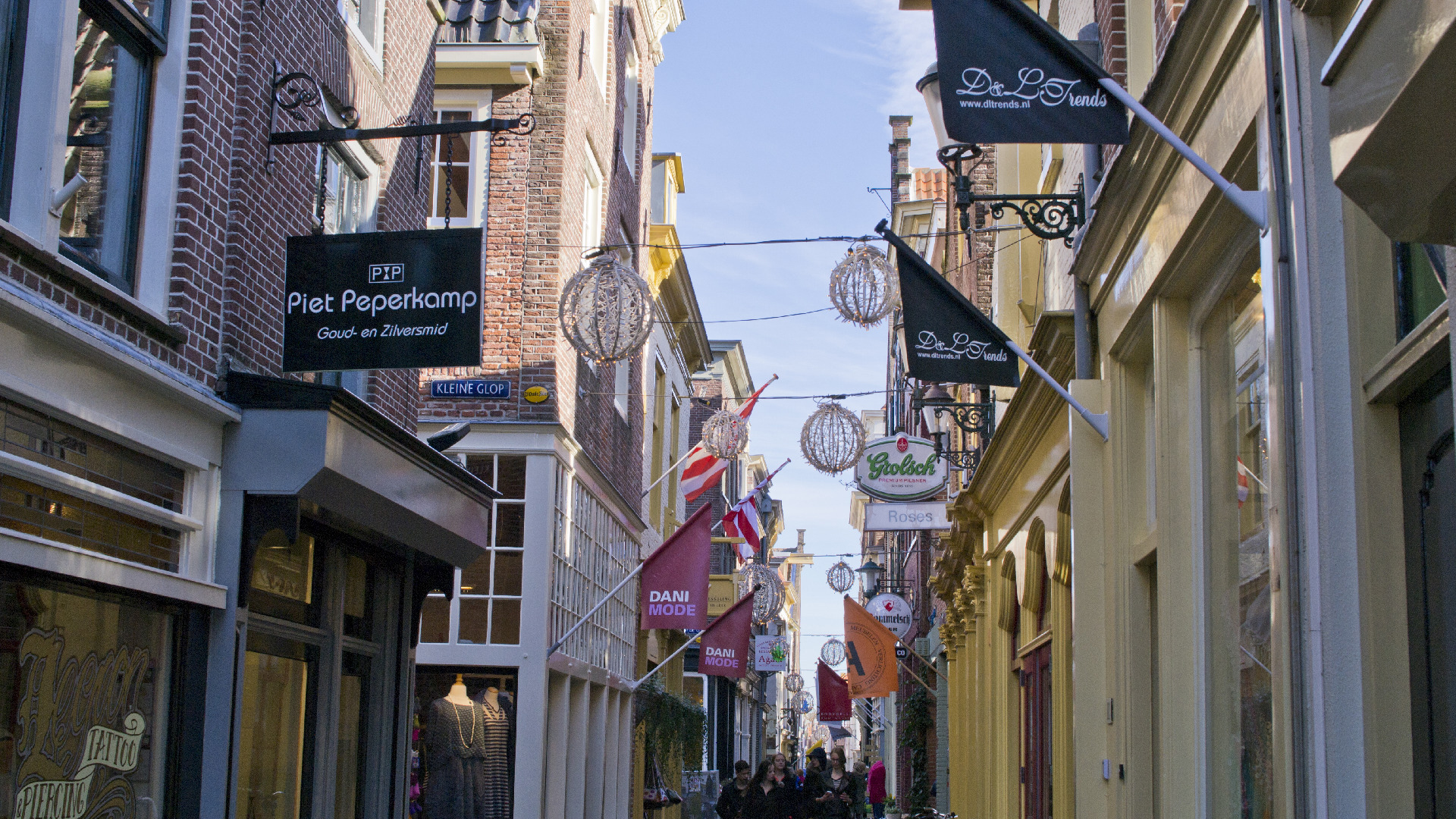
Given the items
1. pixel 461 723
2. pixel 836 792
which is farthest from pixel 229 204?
pixel 836 792

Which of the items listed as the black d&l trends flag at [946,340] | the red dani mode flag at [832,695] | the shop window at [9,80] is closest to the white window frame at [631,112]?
the red dani mode flag at [832,695]

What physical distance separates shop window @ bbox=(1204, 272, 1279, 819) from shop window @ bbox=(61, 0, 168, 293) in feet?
17.3

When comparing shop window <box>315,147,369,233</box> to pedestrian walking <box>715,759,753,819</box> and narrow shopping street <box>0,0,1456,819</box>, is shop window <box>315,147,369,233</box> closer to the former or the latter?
narrow shopping street <box>0,0,1456,819</box>

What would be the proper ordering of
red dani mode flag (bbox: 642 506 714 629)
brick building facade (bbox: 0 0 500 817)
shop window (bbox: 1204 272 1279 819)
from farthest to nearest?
red dani mode flag (bbox: 642 506 714 629) → brick building facade (bbox: 0 0 500 817) → shop window (bbox: 1204 272 1279 819)

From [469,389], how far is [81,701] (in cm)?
902

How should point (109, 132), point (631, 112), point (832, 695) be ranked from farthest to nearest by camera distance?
point (832, 695) → point (631, 112) → point (109, 132)

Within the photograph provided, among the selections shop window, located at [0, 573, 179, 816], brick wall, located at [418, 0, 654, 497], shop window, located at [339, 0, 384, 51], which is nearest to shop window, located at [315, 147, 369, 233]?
shop window, located at [339, 0, 384, 51]

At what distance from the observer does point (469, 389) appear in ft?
50.2

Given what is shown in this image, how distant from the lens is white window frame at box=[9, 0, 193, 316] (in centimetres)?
608

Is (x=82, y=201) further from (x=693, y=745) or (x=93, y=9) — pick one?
(x=693, y=745)

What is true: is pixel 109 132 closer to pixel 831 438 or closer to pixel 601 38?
pixel 831 438

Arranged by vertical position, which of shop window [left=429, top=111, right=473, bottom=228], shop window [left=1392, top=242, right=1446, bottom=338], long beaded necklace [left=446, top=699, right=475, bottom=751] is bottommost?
long beaded necklace [left=446, top=699, right=475, bottom=751]

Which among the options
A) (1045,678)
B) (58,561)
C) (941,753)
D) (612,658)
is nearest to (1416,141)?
(58,561)

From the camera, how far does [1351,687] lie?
4.11 m
